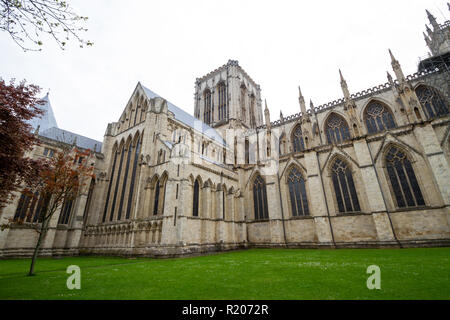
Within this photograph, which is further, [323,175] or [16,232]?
[323,175]

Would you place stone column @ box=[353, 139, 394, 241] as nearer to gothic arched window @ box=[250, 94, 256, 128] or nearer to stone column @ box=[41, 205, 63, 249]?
gothic arched window @ box=[250, 94, 256, 128]

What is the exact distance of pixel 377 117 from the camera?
23.2 meters

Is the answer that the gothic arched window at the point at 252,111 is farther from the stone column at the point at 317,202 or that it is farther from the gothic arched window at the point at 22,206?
the gothic arched window at the point at 22,206

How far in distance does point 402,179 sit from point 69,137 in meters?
38.2

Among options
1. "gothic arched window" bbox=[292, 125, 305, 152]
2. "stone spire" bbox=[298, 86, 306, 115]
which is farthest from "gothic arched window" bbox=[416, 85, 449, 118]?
"gothic arched window" bbox=[292, 125, 305, 152]

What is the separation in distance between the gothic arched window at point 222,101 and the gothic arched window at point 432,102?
2693 cm

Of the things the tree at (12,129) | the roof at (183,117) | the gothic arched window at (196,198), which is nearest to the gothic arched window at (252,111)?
the roof at (183,117)

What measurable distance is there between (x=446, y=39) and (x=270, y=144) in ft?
87.2

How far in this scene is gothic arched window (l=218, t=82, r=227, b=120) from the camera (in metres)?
40.3

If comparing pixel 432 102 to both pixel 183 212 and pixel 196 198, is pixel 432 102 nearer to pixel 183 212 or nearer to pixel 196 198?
pixel 196 198

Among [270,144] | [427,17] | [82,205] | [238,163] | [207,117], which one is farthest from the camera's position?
[207,117]

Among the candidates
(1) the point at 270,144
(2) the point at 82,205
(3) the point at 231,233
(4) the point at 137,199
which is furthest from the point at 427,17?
(2) the point at 82,205
